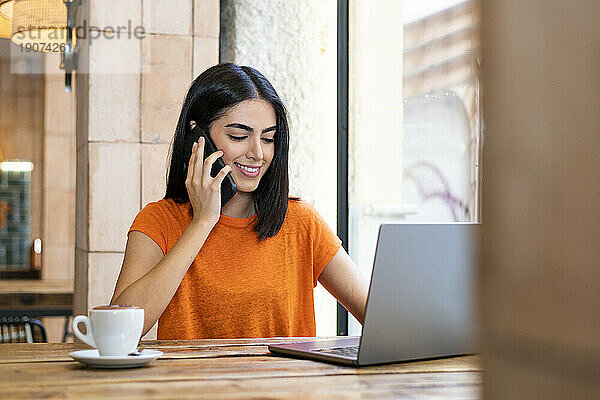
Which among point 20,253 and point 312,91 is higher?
point 312,91

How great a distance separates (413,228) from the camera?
4.10 ft

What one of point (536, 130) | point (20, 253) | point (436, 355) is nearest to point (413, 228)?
point (436, 355)

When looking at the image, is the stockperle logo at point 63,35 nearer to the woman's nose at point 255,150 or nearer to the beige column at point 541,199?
the woman's nose at point 255,150

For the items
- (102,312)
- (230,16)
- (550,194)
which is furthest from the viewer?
(230,16)

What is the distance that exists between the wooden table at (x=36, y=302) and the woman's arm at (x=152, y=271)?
277cm

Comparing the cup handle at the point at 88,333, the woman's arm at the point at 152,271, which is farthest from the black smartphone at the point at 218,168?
the cup handle at the point at 88,333

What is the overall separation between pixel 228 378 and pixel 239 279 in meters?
0.86

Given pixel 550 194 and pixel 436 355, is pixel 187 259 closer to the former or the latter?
pixel 436 355

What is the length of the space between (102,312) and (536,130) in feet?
3.03

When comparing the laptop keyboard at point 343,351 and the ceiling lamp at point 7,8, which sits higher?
the ceiling lamp at point 7,8

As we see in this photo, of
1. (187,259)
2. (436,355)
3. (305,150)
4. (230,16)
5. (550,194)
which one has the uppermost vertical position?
(230,16)

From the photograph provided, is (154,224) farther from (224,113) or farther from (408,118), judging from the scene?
(408,118)

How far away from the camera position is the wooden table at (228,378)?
97 cm

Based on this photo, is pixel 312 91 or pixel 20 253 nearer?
pixel 312 91
